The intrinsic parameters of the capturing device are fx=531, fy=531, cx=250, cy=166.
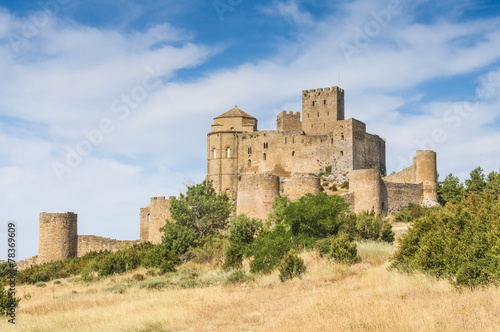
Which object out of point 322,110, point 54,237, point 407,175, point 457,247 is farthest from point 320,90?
point 457,247

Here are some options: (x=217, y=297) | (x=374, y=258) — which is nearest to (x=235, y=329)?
(x=217, y=297)

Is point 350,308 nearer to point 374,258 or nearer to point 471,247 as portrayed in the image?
point 471,247

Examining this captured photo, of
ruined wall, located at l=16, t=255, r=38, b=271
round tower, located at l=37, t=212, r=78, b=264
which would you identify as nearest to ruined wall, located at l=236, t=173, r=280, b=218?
round tower, located at l=37, t=212, r=78, b=264

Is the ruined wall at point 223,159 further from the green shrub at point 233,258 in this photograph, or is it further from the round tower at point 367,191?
the green shrub at point 233,258

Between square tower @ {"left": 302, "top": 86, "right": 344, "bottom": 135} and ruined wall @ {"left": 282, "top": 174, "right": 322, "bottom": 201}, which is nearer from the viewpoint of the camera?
ruined wall @ {"left": 282, "top": 174, "right": 322, "bottom": 201}

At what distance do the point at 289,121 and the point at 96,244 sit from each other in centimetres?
2462

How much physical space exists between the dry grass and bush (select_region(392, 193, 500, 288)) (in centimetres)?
48

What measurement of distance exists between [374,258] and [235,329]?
7.79m

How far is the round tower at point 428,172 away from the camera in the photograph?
120ft

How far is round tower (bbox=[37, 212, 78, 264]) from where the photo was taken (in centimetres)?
3391

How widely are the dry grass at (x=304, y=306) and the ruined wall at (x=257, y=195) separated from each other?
13.7m

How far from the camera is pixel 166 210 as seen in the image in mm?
35562

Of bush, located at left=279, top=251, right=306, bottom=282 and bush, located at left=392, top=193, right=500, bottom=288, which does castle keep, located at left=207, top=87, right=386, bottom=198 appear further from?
bush, located at left=392, top=193, right=500, bottom=288

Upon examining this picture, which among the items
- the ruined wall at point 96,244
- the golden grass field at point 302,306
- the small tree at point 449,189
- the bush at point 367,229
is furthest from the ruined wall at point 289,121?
the golden grass field at point 302,306
